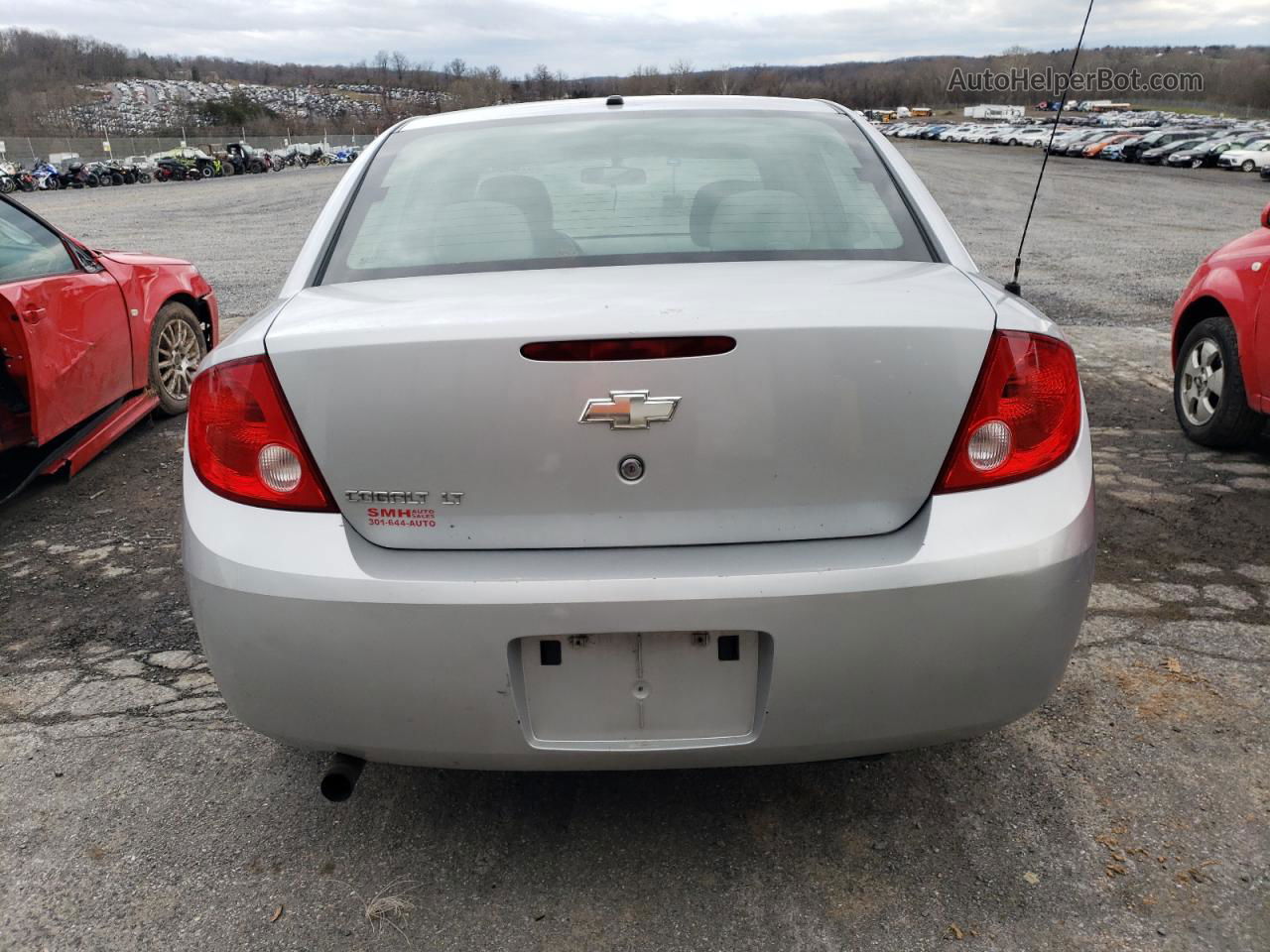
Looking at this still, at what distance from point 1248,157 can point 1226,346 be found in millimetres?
36557

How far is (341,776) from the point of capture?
2.06 meters

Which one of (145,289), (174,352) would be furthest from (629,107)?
(174,352)

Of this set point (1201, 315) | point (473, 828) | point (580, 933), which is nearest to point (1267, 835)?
point (580, 933)

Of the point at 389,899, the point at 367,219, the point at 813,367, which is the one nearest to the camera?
the point at 813,367

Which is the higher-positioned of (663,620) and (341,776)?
(663,620)

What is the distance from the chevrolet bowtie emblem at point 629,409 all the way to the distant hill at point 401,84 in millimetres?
71429

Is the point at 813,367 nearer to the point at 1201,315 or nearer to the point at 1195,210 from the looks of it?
the point at 1201,315

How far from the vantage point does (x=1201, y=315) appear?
5.24m

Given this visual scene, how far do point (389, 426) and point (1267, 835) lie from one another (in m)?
2.02

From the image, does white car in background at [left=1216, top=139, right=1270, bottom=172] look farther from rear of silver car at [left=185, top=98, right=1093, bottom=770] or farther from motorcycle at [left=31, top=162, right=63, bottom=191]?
motorcycle at [left=31, top=162, right=63, bottom=191]

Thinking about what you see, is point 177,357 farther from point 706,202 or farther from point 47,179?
point 47,179

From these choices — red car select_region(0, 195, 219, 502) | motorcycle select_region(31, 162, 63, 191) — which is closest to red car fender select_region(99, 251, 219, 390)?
red car select_region(0, 195, 219, 502)

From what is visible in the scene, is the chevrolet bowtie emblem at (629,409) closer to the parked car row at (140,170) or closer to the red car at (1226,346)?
the red car at (1226,346)

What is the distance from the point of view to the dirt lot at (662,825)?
2045 millimetres
